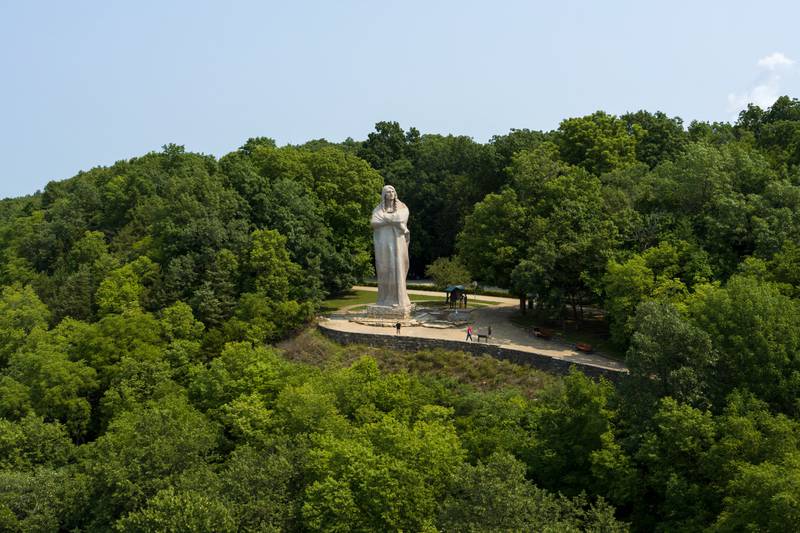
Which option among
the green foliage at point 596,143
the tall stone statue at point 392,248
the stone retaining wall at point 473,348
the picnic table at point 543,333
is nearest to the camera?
the stone retaining wall at point 473,348

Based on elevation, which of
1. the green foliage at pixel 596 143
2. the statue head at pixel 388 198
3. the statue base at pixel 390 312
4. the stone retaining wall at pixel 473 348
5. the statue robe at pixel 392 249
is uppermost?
the green foliage at pixel 596 143

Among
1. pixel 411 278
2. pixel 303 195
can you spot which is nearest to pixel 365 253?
pixel 303 195

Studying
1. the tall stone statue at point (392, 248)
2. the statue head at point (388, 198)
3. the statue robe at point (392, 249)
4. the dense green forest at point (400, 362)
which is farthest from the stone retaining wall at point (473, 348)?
the statue head at point (388, 198)

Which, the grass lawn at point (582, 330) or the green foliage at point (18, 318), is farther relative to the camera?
the green foliage at point (18, 318)

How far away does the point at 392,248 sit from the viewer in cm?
4378

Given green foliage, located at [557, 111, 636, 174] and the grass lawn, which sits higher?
green foliage, located at [557, 111, 636, 174]

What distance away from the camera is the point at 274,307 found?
43.6 meters

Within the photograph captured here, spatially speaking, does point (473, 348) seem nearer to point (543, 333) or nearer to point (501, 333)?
point (501, 333)

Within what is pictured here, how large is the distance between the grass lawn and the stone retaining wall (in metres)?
2.81

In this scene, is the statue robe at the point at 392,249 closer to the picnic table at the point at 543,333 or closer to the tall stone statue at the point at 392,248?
the tall stone statue at the point at 392,248

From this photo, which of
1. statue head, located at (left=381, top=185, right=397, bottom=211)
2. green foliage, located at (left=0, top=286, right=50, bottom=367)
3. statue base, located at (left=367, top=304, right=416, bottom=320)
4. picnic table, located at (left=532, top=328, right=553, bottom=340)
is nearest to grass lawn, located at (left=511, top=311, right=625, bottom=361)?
picnic table, located at (left=532, top=328, right=553, bottom=340)

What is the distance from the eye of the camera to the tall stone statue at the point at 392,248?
144ft

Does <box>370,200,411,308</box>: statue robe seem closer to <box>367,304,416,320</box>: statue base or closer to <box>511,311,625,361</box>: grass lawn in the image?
<box>367,304,416,320</box>: statue base

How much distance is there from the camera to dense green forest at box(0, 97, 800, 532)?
26.1 metres
